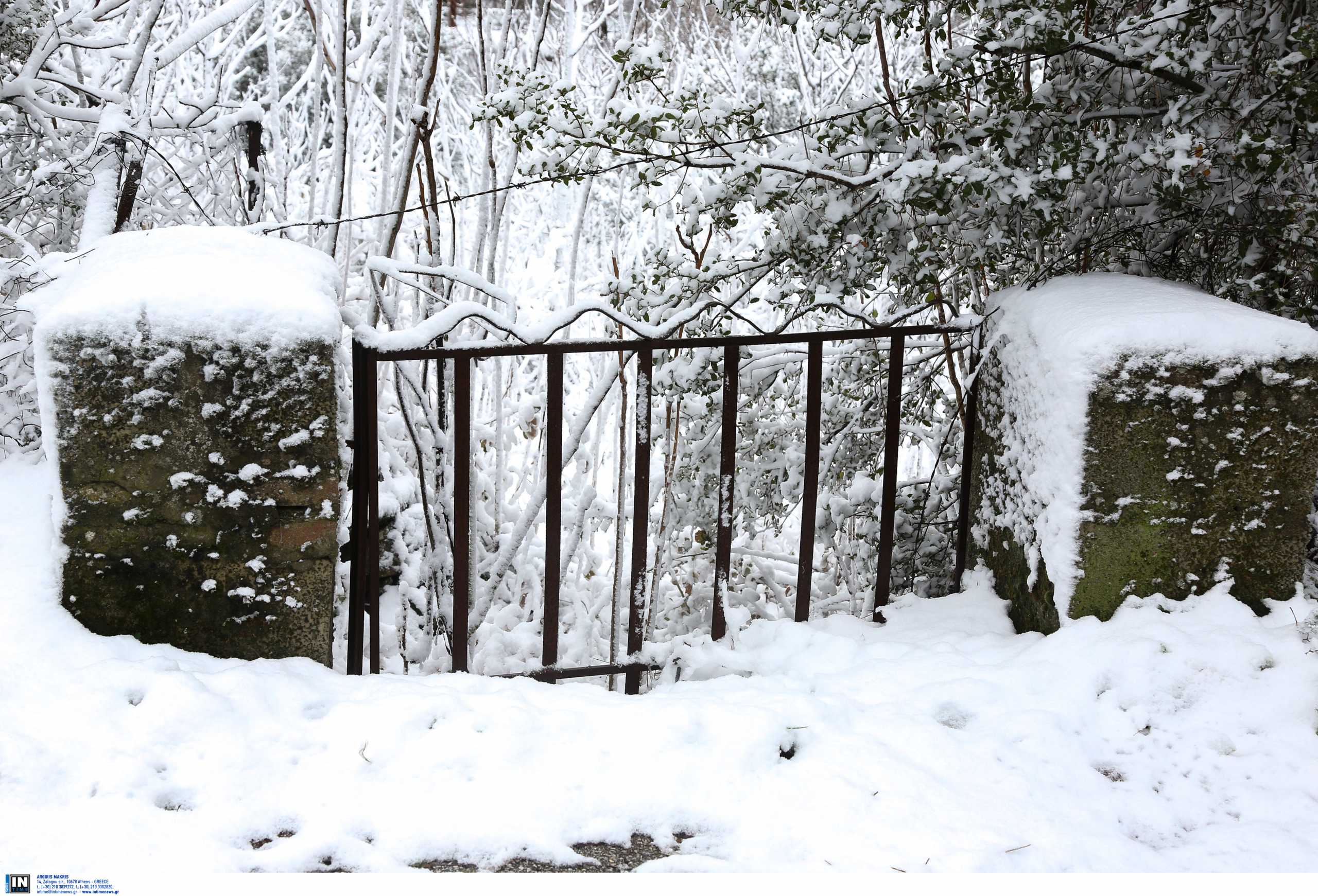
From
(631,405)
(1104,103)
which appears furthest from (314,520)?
(631,405)

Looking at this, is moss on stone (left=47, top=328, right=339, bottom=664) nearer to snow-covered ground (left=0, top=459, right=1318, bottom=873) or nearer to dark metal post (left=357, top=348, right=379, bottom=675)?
snow-covered ground (left=0, top=459, right=1318, bottom=873)

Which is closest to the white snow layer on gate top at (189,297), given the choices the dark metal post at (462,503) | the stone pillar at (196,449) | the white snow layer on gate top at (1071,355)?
the stone pillar at (196,449)

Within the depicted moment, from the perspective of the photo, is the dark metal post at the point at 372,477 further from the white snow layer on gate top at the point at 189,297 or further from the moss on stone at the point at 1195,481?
the moss on stone at the point at 1195,481

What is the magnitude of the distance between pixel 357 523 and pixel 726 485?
1061 millimetres

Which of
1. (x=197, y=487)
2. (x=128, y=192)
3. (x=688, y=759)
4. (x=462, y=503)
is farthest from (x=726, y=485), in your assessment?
(x=128, y=192)

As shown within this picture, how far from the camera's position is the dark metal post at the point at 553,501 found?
2416 mm

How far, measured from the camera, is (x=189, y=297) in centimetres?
195

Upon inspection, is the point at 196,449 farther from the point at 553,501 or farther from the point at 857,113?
→ the point at 857,113

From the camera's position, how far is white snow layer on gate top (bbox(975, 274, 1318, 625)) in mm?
2170

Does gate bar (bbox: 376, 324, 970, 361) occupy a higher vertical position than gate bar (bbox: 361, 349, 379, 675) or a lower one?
higher

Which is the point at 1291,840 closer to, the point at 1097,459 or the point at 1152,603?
the point at 1152,603

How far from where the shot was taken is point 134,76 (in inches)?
117

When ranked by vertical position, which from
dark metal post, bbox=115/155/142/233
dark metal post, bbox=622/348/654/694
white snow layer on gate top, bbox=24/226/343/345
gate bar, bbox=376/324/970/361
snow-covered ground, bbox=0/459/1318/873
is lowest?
snow-covered ground, bbox=0/459/1318/873

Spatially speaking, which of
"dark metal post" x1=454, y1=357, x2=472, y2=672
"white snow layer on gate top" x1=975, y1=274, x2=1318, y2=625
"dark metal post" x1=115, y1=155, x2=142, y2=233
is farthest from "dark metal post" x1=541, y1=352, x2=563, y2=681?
"dark metal post" x1=115, y1=155, x2=142, y2=233
